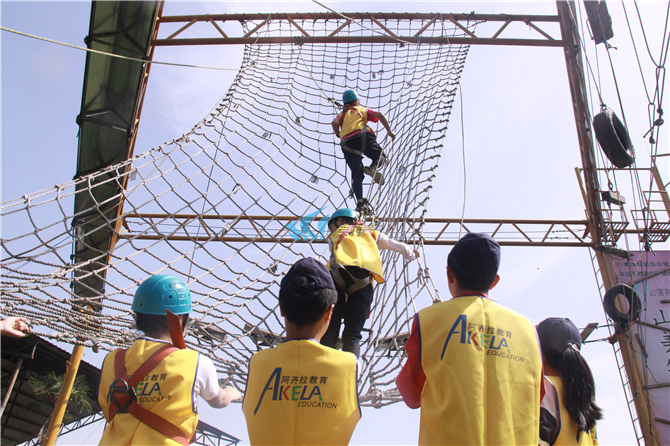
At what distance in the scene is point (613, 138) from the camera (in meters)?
4.18

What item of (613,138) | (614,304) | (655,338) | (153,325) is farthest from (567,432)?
(655,338)

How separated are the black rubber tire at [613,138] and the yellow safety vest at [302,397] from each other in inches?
162

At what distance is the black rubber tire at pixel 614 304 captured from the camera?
441cm

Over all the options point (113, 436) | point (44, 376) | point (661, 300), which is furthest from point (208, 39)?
point (44, 376)

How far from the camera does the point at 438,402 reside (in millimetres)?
1070

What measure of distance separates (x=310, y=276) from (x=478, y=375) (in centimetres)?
51

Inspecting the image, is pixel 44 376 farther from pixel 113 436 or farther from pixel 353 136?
pixel 113 436

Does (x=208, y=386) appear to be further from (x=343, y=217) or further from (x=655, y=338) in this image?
(x=655, y=338)

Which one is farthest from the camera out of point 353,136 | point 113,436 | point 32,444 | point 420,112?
point 32,444

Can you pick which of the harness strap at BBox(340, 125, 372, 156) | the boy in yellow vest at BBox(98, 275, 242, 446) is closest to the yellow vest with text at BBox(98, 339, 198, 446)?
the boy in yellow vest at BBox(98, 275, 242, 446)

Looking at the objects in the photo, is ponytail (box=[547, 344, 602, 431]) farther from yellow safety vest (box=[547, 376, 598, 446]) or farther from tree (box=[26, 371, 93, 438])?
tree (box=[26, 371, 93, 438])

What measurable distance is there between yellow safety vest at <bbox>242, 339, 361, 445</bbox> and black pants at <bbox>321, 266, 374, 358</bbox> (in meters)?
0.98

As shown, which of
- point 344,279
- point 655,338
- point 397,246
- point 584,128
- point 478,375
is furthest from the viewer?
point 655,338

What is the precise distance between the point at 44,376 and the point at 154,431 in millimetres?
→ 13371
